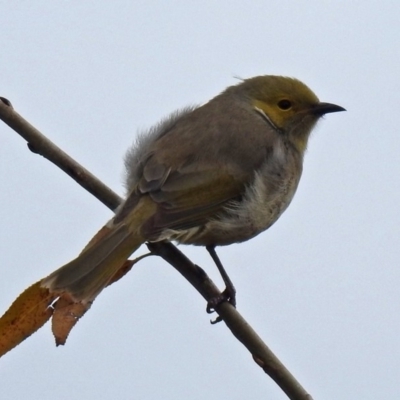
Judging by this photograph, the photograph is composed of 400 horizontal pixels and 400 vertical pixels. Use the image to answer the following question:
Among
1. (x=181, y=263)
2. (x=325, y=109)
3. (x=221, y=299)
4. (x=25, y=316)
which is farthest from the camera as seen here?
(x=325, y=109)

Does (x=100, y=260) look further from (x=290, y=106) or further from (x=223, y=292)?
(x=290, y=106)

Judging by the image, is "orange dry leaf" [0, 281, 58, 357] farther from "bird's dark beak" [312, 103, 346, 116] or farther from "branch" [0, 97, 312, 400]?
"bird's dark beak" [312, 103, 346, 116]

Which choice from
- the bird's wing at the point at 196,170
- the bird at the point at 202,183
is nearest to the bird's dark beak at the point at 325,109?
the bird at the point at 202,183

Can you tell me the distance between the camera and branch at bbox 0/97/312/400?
356 cm

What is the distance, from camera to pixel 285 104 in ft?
21.3

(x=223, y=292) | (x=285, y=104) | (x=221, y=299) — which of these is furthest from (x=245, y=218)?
(x=285, y=104)

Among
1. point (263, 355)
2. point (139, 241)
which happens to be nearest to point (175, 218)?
point (139, 241)

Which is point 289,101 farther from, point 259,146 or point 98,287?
→ point 98,287

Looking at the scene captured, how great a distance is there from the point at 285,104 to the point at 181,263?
7.95 ft

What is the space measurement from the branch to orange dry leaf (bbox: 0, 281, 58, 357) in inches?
29.5

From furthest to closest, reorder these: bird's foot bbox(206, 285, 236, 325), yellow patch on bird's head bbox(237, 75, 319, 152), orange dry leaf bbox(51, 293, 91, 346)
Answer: yellow patch on bird's head bbox(237, 75, 319, 152) → bird's foot bbox(206, 285, 236, 325) → orange dry leaf bbox(51, 293, 91, 346)

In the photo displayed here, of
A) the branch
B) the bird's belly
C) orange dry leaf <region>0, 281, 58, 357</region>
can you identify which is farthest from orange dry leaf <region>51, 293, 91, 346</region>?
the bird's belly

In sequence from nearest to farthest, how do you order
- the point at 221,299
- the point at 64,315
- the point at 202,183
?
the point at 64,315 < the point at 221,299 < the point at 202,183

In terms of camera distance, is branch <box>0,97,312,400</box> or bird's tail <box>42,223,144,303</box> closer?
branch <box>0,97,312,400</box>
